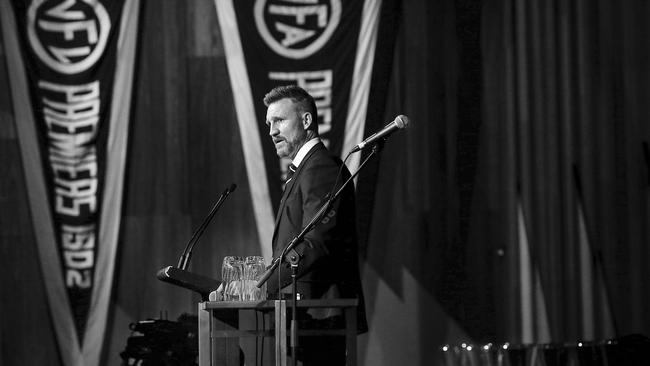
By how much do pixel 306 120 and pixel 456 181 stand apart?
8.28 ft

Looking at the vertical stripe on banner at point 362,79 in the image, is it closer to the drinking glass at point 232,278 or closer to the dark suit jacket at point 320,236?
the dark suit jacket at point 320,236

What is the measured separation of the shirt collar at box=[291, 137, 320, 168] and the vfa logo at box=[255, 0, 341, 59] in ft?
8.14

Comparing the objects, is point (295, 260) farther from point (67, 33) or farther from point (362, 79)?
point (67, 33)

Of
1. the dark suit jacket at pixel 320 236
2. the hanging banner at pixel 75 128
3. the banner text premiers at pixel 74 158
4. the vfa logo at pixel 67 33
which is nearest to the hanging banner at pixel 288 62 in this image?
the hanging banner at pixel 75 128

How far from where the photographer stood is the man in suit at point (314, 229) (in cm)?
349

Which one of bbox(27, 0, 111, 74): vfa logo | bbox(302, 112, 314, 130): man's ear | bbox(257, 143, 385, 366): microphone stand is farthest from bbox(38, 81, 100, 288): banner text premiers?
bbox(257, 143, 385, 366): microphone stand

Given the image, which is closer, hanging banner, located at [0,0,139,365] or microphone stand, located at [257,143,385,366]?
microphone stand, located at [257,143,385,366]

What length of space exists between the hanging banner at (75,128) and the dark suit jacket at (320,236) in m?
2.71

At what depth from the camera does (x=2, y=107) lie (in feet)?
20.8

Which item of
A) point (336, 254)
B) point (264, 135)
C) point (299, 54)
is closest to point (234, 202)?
point (264, 135)

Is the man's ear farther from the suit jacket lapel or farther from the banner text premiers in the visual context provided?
the banner text premiers

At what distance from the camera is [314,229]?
3.50 m

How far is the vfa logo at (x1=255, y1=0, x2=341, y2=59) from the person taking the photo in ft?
20.8

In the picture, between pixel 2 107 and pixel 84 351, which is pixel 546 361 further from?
pixel 2 107
